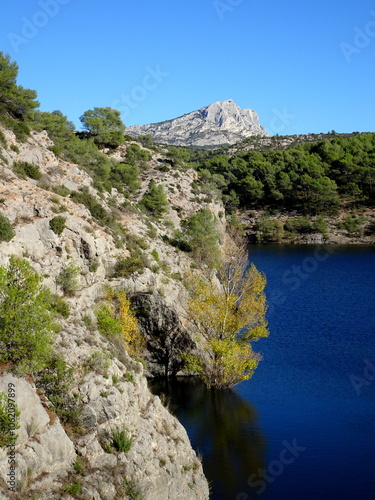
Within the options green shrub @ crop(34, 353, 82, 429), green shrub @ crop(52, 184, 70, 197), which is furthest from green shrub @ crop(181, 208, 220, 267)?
green shrub @ crop(34, 353, 82, 429)

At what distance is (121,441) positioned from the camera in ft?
86.1

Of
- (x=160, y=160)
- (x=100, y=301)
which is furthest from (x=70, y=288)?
(x=160, y=160)

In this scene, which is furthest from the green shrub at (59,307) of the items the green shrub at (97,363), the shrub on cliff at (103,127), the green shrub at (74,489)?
the shrub on cliff at (103,127)

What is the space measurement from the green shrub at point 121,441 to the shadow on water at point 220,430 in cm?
666

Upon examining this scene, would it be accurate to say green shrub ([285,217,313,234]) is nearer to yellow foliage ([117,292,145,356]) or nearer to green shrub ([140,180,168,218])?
green shrub ([140,180,168,218])

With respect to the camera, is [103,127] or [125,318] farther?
[103,127]

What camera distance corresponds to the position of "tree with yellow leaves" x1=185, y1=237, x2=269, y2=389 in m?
43.5

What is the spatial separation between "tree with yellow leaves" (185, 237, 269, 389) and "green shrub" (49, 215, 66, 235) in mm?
13632

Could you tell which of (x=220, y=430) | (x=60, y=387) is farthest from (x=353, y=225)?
(x=60, y=387)

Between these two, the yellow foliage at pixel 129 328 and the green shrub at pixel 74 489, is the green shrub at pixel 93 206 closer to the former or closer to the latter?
the yellow foliage at pixel 129 328

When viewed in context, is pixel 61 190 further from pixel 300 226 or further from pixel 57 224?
pixel 300 226

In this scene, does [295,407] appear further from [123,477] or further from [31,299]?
[31,299]

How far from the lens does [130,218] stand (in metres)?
59.3

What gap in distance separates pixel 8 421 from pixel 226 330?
25.7m
